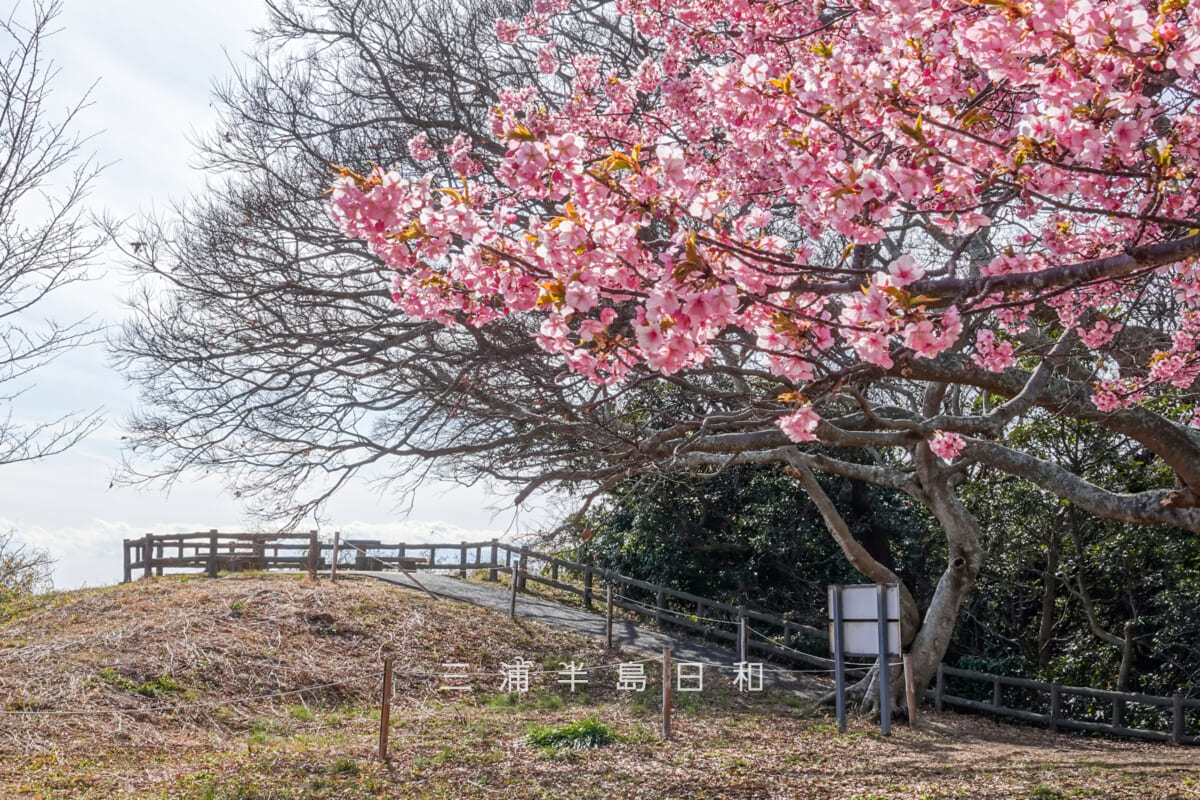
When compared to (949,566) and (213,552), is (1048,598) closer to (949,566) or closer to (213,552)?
(949,566)

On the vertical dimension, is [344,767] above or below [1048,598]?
below

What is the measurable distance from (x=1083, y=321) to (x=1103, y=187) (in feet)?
13.3

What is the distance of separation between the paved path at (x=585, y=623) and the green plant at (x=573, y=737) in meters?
4.89

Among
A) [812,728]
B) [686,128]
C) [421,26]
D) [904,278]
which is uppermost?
[421,26]

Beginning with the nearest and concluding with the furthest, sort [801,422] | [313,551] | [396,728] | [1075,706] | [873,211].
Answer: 1. [873,211]
2. [801,422]
3. [396,728]
4. [1075,706]
5. [313,551]

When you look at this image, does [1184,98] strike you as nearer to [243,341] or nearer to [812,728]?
[812,728]

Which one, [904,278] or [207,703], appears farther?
[207,703]

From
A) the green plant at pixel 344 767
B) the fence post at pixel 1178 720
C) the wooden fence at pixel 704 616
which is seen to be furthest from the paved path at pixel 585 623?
the green plant at pixel 344 767

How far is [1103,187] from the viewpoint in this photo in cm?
413

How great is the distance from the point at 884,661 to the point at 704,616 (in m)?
5.53

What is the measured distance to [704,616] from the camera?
1432 cm

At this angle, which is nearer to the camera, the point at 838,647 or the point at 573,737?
the point at 573,737

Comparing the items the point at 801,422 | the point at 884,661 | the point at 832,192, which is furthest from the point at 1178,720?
the point at 832,192

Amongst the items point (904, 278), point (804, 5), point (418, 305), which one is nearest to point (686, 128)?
point (804, 5)
